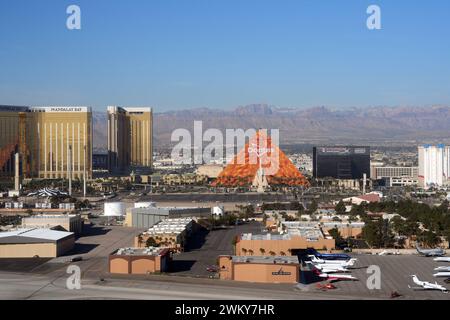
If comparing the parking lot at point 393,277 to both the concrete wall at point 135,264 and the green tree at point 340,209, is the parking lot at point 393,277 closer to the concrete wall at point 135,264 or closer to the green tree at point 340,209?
the concrete wall at point 135,264

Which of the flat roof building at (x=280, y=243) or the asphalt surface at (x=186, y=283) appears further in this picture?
the flat roof building at (x=280, y=243)

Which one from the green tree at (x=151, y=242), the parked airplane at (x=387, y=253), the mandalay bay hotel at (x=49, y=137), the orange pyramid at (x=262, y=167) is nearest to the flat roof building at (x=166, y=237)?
the green tree at (x=151, y=242)

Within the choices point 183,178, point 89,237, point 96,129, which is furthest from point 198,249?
point 96,129

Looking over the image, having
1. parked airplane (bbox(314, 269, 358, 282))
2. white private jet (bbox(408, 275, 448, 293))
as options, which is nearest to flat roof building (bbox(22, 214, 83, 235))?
parked airplane (bbox(314, 269, 358, 282))

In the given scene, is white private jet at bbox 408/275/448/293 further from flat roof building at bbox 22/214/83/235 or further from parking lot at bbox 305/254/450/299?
flat roof building at bbox 22/214/83/235

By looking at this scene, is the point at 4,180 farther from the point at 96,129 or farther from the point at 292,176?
the point at 96,129
